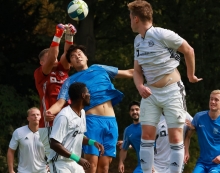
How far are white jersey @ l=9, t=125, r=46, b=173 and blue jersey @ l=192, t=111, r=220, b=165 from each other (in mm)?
3168

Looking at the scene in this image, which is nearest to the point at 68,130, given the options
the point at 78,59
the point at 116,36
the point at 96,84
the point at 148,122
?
the point at 148,122

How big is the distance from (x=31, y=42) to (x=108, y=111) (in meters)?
12.7

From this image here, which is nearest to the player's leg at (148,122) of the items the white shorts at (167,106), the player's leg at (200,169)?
the white shorts at (167,106)

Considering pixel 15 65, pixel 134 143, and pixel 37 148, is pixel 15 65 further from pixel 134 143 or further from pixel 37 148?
pixel 134 143

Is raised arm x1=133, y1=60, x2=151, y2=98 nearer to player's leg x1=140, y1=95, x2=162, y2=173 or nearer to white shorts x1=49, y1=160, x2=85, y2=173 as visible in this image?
player's leg x1=140, y1=95, x2=162, y2=173

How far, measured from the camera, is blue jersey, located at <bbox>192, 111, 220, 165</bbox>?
1044 centimetres

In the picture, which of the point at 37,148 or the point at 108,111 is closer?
the point at 108,111

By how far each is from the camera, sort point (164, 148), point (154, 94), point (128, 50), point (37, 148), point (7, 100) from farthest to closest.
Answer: point (128, 50) → point (7, 100) → point (37, 148) → point (164, 148) → point (154, 94)

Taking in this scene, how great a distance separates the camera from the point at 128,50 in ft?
77.9

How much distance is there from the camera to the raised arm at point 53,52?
8547 mm

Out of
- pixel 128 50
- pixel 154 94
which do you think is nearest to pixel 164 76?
pixel 154 94

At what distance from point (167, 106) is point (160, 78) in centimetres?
34

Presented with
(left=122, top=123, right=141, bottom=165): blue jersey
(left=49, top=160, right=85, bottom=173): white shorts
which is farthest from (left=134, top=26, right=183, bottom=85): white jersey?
(left=122, top=123, right=141, bottom=165): blue jersey

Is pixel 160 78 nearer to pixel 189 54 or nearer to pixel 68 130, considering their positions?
pixel 189 54
